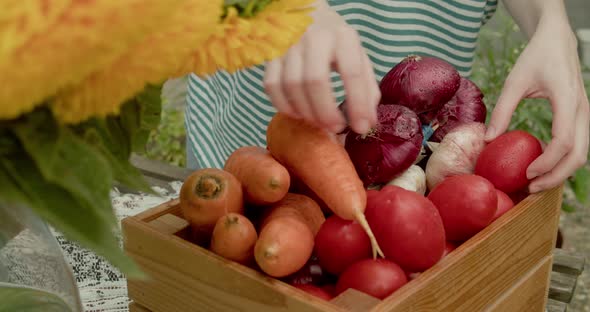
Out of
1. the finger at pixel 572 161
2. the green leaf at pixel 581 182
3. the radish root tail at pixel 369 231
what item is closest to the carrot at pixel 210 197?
Result: the radish root tail at pixel 369 231

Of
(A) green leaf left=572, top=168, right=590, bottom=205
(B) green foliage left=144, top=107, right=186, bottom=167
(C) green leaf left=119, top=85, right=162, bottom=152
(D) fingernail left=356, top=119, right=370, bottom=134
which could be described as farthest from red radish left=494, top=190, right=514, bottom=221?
(B) green foliage left=144, top=107, right=186, bottom=167

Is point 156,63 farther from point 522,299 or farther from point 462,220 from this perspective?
point 522,299

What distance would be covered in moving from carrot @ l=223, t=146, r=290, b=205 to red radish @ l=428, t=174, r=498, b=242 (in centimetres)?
14

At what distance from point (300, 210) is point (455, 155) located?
180mm

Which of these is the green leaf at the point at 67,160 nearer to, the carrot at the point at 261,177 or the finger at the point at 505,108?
the carrot at the point at 261,177

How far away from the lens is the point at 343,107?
686 mm

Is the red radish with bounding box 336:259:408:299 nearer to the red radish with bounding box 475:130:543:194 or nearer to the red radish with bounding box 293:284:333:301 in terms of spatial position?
the red radish with bounding box 293:284:333:301

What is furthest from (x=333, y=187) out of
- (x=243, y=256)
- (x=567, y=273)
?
(x=567, y=273)

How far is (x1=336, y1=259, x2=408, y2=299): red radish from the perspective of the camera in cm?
53

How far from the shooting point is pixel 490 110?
205 centimetres

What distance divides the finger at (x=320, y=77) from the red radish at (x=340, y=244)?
0.36 feet

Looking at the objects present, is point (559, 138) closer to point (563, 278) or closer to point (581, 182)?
point (563, 278)

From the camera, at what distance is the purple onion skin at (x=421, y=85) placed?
725mm

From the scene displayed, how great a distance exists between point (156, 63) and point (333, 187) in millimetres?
364
